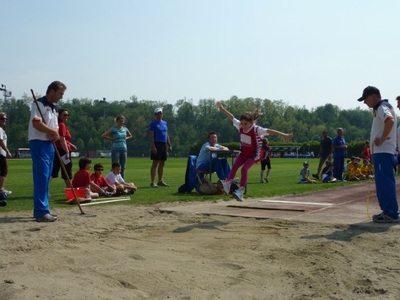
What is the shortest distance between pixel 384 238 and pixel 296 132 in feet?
405

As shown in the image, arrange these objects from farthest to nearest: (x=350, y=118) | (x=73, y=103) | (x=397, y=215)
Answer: (x=350, y=118) < (x=73, y=103) < (x=397, y=215)

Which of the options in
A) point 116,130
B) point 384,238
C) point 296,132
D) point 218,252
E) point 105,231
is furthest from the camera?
point 296,132

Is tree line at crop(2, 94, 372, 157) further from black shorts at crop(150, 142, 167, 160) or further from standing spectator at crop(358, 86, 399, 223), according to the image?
standing spectator at crop(358, 86, 399, 223)

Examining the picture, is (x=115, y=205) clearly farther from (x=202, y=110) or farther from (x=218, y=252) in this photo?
(x=202, y=110)

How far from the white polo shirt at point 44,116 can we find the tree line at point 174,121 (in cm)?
9801

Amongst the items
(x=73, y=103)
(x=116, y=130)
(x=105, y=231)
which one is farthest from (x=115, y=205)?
(x=73, y=103)

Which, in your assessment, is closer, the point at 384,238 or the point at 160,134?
the point at 384,238

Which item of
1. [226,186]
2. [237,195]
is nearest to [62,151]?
[226,186]

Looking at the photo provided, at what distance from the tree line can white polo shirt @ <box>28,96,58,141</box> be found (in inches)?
3859

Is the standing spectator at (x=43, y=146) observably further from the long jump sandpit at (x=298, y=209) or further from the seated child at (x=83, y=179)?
the seated child at (x=83, y=179)

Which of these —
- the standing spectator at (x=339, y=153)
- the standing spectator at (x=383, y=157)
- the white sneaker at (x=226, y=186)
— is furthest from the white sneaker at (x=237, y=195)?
the standing spectator at (x=339, y=153)

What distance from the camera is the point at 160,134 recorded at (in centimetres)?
1287

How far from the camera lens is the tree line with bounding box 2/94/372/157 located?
362ft

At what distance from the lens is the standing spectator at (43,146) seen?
6.79 meters
